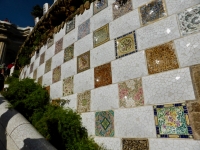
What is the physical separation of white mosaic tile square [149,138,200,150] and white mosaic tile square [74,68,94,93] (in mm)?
1041

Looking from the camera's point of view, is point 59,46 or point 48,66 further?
point 48,66

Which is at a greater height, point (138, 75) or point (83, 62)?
point (83, 62)

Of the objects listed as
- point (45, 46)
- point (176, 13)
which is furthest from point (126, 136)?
point (45, 46)

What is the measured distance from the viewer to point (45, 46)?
3668mm

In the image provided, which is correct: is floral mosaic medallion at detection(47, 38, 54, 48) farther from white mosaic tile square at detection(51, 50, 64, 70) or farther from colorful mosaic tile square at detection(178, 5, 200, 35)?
colorful mosaic tile square at detection(178, 5, 200, 35)

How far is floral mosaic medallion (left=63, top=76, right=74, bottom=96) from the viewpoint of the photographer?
2408 millimetres

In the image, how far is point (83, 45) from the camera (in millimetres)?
2447

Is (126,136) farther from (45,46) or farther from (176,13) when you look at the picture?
(45,46)

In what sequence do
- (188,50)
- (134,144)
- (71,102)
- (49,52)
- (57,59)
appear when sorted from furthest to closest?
1. (49,52)
2. (57,59)
3. (71,102)
4. (134,144)
5. (188,50)

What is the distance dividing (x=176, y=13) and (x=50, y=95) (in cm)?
240

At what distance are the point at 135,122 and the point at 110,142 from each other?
385mm

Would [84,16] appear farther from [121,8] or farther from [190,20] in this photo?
[190,20]

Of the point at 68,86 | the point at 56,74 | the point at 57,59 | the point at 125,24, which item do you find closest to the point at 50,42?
the point at 57,59

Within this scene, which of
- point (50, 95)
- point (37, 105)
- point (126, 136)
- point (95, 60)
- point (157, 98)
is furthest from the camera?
point (50, 95)
